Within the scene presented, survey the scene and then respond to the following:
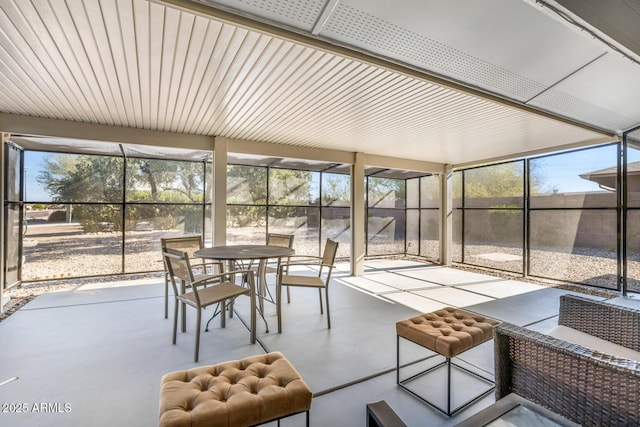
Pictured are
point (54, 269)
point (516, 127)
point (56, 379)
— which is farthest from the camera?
point (54, 269)

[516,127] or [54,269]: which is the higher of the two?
[516,127]

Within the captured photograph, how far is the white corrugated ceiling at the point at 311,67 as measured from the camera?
1.96m

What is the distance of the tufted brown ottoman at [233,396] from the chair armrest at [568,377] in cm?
103

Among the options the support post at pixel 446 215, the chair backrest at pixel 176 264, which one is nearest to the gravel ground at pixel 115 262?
the support post at pixel 446 215

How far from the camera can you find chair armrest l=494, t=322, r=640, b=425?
1062 mm

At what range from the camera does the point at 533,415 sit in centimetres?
112

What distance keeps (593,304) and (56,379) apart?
4.12 metres

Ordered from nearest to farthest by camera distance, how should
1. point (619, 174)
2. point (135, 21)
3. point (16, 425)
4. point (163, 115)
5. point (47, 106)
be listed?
point (16, 425) → point (135, 21) → point (47, 106) → point (163, 115) → point (619, 174)

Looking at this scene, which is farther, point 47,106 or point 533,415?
point 47,106

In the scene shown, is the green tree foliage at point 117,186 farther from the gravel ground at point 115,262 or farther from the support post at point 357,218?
the support post at point 357,218

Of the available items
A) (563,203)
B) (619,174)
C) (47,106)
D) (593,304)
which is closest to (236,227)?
(47,106)

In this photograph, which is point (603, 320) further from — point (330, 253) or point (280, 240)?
point (280, 240)

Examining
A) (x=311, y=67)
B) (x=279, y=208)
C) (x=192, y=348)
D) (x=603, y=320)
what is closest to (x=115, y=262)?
(x=279, y=208)

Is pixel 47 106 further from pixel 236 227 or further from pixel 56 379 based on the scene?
pixel 236 227
